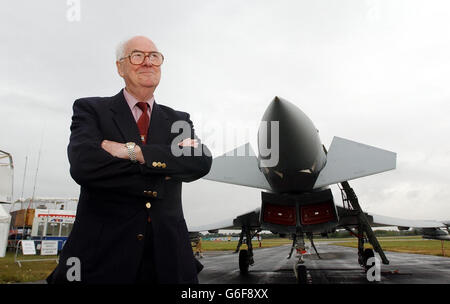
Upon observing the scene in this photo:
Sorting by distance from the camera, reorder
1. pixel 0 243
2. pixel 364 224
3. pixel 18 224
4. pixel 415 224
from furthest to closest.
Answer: pixel 18 224, pixel 415 224, pixel 0 243, pixel 364 224

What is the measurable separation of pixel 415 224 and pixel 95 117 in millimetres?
16112

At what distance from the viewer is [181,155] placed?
158cm

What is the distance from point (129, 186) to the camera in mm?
1438

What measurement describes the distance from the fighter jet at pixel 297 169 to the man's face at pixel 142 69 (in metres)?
3.83

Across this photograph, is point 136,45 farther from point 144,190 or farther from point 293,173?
point 293,173

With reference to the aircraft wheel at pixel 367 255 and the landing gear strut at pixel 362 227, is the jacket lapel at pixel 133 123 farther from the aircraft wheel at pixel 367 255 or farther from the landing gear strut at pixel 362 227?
the aircraft wheel at pixel 367 255

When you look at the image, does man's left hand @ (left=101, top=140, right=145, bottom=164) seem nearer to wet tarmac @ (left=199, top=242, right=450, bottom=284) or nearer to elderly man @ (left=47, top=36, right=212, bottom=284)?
elderly man @ (left=47, top=36, right=212, bottom=284)

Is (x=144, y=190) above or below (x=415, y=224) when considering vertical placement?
above

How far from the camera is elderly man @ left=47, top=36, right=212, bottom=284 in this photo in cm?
137

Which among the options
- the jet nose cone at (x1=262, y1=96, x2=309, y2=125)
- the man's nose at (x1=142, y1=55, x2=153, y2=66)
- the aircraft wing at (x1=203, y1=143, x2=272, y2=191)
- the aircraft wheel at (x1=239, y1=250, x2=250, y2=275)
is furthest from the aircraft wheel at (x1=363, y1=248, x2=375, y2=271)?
the man's nose at (x1=142, y1=55, x2=153, y2=66)

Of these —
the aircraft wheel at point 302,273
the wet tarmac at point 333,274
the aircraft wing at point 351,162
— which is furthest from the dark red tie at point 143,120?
the wet tarmac at point 333,274

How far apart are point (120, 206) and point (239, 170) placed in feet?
20.8

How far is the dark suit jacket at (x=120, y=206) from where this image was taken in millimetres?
1367
